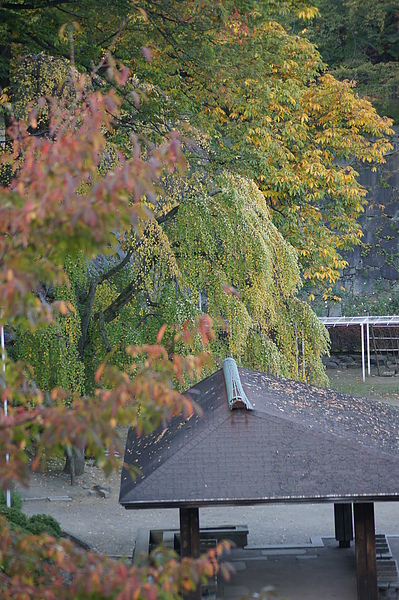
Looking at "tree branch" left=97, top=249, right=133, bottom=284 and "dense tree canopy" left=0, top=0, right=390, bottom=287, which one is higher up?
"dense tree canopy" left=0, top=0, right=390, bottom=287

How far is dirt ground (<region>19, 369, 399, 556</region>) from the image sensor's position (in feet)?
28.6

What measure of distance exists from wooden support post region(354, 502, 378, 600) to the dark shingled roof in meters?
0.53

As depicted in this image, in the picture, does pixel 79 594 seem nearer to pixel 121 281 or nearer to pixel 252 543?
pixel 252 543

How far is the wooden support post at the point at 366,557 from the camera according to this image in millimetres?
5938

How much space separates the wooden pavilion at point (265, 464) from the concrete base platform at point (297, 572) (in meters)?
0.69

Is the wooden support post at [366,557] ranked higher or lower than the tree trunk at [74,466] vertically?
lower

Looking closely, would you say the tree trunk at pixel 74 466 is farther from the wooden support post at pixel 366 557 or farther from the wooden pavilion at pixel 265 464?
the wooden support post at pixel 366 557

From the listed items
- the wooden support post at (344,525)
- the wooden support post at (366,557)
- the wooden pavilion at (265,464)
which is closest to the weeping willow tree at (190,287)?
the wooden support post at (344,525)

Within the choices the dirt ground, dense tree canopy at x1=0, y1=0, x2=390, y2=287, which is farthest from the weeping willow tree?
the dirt ground

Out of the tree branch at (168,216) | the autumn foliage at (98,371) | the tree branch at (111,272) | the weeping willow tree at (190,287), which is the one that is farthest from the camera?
the tree branch at (111,272)

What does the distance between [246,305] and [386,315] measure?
480 inches

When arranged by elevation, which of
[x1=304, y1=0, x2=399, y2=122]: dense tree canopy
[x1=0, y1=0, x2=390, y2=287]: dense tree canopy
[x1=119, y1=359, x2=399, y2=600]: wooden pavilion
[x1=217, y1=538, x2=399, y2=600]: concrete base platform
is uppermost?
[x1=304, y1=0, x2=399, y2=122]: dense tree canopy

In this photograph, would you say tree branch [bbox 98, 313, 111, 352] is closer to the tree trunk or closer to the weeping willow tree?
the weeping willow tree

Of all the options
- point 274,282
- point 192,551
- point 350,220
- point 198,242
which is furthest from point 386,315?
point 192,551
